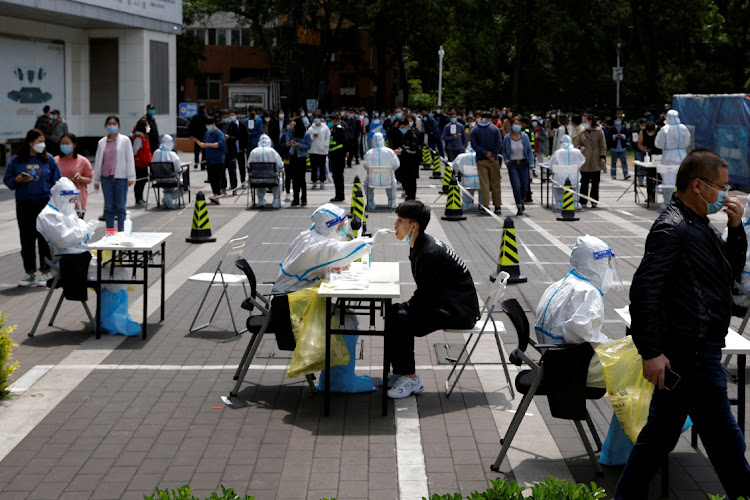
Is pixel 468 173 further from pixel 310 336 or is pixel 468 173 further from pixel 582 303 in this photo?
pixel 582 303

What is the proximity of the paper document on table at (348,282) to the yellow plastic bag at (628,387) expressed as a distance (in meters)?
2.16

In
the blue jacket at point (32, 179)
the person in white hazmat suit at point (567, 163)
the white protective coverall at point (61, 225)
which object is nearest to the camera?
the white protective coverall at point (61, 225)

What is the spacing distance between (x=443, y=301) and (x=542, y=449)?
1.54 m

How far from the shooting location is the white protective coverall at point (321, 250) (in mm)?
8211

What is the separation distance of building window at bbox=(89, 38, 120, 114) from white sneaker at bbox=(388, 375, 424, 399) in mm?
31397

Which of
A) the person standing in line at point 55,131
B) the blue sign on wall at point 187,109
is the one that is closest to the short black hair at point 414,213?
the person standing in line at point 55,131

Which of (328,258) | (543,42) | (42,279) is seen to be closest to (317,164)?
(42,279)

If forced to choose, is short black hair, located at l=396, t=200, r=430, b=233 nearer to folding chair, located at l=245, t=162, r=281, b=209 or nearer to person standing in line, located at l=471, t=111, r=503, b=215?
person standing in line, located at l=471, t=111, r=503, b=215

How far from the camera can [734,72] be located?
5747 cm

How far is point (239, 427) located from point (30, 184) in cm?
632

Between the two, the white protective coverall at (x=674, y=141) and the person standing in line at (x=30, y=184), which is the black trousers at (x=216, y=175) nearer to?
the white protective coverall at (x=674, y=141)

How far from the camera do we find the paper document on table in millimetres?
7723

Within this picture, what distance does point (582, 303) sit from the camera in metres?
6.51

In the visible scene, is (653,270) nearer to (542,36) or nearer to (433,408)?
(433,408)
